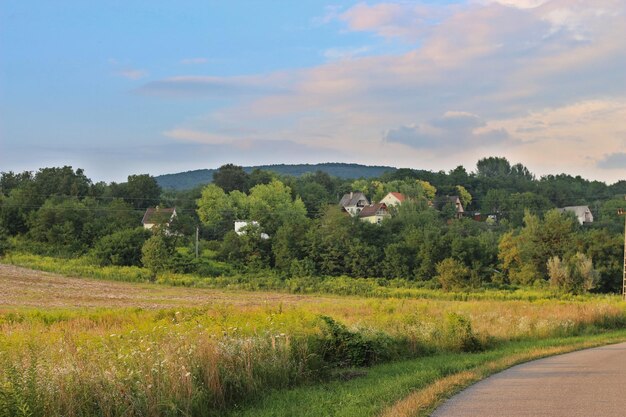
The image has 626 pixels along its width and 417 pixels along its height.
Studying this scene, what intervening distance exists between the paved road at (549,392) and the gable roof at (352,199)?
12907 cm

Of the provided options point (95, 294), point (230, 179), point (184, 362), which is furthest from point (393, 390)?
point (230, 179)

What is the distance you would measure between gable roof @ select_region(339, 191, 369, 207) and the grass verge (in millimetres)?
127693

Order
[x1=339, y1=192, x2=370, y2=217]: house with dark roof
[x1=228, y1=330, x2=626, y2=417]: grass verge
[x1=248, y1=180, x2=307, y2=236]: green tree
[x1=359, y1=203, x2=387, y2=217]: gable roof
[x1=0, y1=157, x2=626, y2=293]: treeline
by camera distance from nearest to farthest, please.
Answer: [x1=228, y1=330, x2=626, y2=417]: grass verge → [x1=0, y1=157, x2=626, y2=293]: treeline → [x1=248, y1=180, x2=307, y2=236]: green tree → [x1=359, y1=203, x2=387, y2=217]: gable roof → [x1=339, y1=192, x2=370, y2=217]: house with dark roof

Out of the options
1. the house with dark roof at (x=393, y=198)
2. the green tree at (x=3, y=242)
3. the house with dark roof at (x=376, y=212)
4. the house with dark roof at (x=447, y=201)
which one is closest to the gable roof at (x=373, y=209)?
the house with dark roof at (x=376, y=212)

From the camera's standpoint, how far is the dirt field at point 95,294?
143ft

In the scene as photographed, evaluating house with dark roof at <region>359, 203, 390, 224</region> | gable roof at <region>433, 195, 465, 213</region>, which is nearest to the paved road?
house with dark roof at <region>359, 203, 390, 224</region>

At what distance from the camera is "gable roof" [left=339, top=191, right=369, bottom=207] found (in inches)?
5719

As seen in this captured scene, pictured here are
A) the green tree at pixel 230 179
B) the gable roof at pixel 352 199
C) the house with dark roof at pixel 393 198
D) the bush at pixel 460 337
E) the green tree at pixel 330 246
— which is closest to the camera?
the bush at pixel 460 337

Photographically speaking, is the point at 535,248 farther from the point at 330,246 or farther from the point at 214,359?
the point at 214,359

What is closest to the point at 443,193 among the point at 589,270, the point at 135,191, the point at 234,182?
the point at 234,182

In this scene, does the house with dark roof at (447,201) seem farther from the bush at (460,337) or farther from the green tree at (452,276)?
the bush at (460,337)

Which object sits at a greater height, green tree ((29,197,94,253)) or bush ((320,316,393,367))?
green tree ((29,197,94,253))

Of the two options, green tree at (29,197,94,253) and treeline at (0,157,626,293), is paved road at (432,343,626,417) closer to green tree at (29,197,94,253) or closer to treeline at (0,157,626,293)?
treeline at (0,157,626,293)

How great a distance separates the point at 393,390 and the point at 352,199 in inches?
5309
